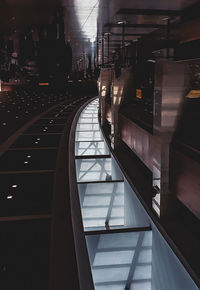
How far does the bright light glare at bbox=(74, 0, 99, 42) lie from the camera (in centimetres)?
687

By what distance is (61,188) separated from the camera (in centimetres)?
637

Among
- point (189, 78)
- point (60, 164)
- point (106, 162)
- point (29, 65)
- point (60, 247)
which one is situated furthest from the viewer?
point (106, 162)

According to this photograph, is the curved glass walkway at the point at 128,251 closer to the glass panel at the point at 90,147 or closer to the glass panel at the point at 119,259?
the glass panel at the point at 119,259

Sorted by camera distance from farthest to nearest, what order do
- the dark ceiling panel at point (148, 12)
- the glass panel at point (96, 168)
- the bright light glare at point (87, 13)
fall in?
the glass panel at point (96, 168)
the dark ceiling panel at point (148, 12)
the bright light glare at point (87, 13)

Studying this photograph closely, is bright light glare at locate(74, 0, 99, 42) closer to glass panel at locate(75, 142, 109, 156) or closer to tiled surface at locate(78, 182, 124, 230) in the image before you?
tiled surface at locate(78, 182, 124, 230)

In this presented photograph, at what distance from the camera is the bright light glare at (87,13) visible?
6.87 metres

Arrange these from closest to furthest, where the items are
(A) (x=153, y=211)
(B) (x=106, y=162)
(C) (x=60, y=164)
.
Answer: (A) (x=153, y=211) < (C) (x=60, y=164) < (B) (x=106, y=162)

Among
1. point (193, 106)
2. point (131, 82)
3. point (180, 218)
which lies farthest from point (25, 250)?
point (131, 82)

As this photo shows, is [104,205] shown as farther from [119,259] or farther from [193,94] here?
[193,94]

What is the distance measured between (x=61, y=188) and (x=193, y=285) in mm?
3122

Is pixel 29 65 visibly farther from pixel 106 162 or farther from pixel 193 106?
pixel 193 106

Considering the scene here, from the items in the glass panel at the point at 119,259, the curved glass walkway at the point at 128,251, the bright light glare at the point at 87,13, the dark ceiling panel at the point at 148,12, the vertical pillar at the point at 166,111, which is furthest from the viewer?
the dark ceiling panel at the point at 148,12

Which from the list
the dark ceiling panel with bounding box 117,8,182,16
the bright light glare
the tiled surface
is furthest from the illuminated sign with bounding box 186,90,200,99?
the tiled surface

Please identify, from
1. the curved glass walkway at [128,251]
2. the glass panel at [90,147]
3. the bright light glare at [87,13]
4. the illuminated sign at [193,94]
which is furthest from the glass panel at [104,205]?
the glass panel at [90,147]
